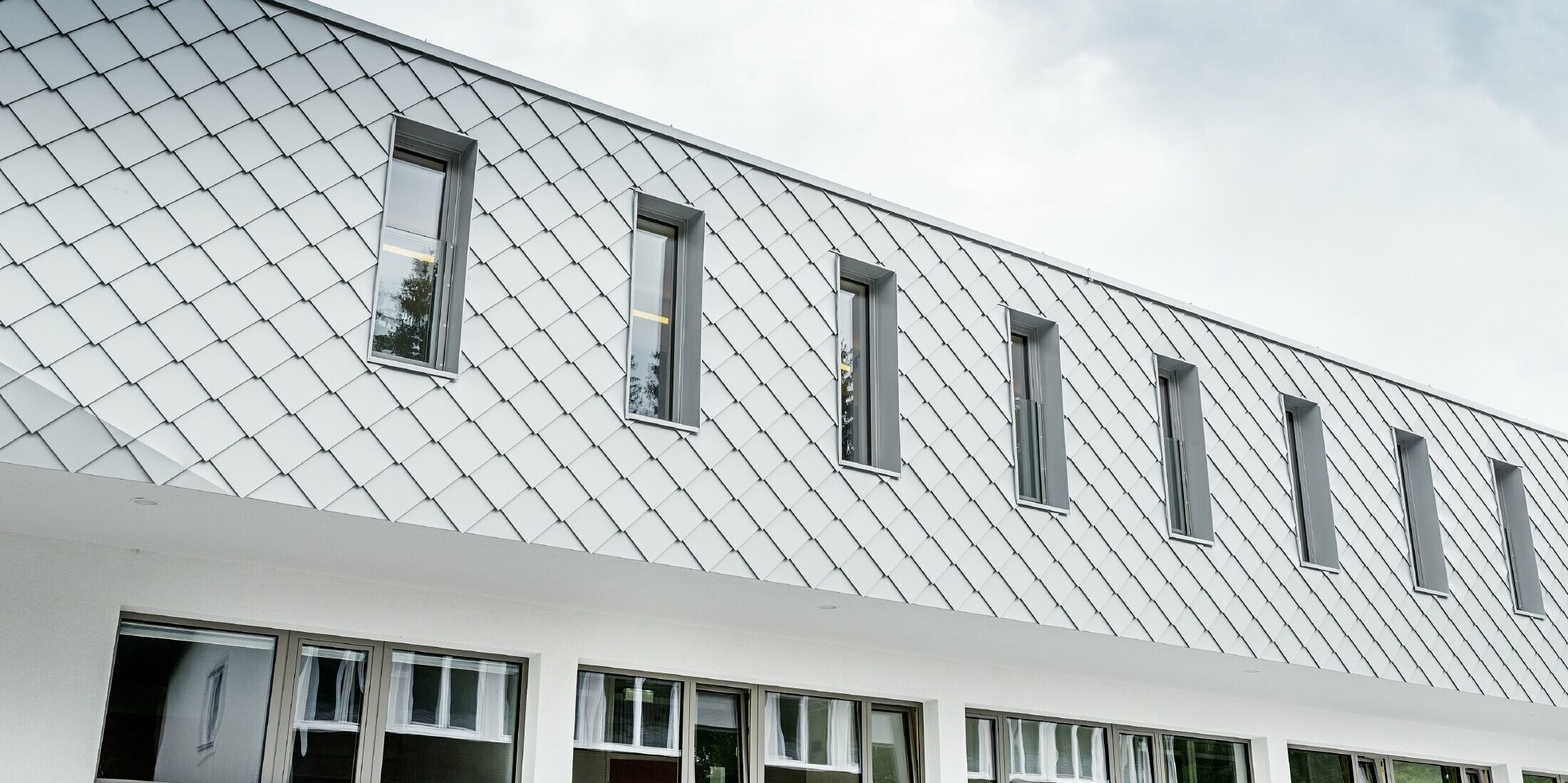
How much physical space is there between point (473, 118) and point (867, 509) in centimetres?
270

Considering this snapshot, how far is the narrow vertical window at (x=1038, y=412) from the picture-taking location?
7363 millimetres

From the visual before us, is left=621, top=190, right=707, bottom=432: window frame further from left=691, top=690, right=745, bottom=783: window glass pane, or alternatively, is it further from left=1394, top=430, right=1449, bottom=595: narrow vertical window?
left=1394, top=430, right=1449, bottom=595: narrow vertical window

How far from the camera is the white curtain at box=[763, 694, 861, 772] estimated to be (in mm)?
7449

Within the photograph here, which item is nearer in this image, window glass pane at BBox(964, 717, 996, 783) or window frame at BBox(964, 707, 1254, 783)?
window glass pane at BBox(964, 717, 996, 783)

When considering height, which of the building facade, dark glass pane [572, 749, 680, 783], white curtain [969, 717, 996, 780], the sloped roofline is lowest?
dark glass pane [572, 749, 680, 783]

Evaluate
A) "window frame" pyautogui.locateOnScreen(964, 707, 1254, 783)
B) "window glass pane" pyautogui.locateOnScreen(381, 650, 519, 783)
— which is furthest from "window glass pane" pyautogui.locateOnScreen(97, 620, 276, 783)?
"window frame" pyautogui.locateOnScreen(964, 707, 1254, 783)

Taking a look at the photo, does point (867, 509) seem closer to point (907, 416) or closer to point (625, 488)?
point (907, 416)

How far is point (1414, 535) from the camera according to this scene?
9547 mm

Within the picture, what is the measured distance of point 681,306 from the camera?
6410 millimetres

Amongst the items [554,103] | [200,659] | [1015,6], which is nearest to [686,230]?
[554,103]

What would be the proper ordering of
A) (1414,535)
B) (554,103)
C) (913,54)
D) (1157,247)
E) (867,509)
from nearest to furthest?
(554,103), (867,509), (1414,535), (913,54), (1157,247)

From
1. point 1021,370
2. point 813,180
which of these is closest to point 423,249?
point 813,180

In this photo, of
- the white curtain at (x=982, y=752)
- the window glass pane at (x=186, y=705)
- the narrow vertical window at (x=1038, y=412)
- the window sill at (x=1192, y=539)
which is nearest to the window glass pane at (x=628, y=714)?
the window glass pane at (x=186, y=705)

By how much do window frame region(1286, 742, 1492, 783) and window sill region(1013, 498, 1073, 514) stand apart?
3878mm
